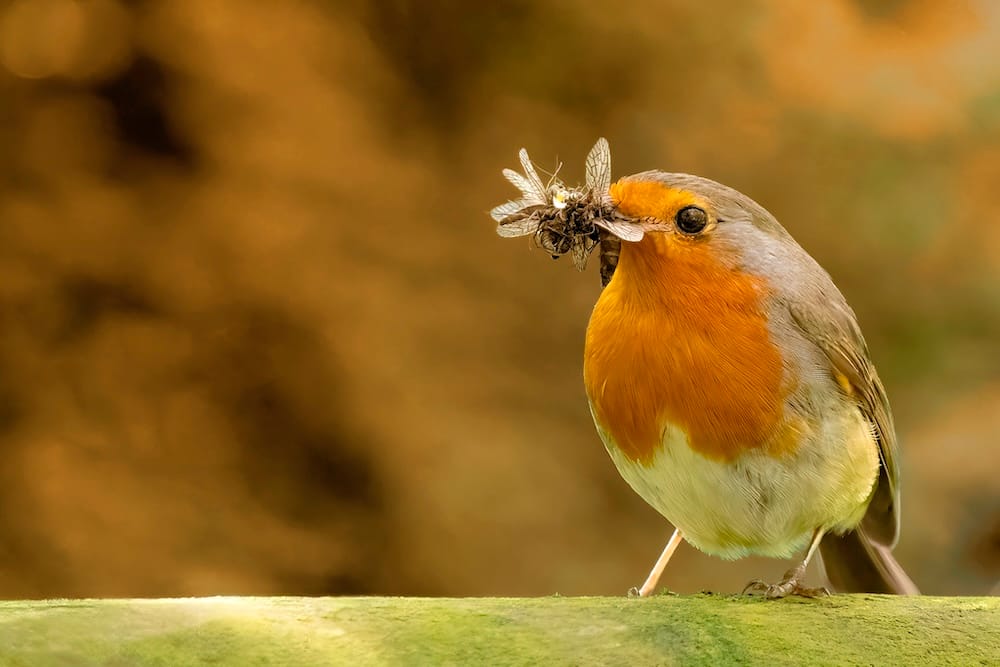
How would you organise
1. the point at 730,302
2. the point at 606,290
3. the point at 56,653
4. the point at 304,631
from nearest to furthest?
the point at 56,653
the point at 304,631
the point at 730,302
the point at 606,290

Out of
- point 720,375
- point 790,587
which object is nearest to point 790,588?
point 790,587

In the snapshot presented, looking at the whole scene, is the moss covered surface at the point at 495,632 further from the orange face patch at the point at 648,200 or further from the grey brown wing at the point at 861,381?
the orange face patch at the point at 648,200

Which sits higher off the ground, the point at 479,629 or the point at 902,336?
the point at 902,336

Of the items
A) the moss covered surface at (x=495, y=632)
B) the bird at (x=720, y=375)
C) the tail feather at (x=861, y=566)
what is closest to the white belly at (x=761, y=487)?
the bird at (x=720, y=375)

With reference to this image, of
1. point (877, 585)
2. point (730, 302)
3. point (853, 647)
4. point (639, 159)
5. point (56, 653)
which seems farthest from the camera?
point (639, 159)

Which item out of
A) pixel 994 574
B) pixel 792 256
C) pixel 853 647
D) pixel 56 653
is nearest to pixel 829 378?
pixel 792 256

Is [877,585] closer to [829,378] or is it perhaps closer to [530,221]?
[829,378]
